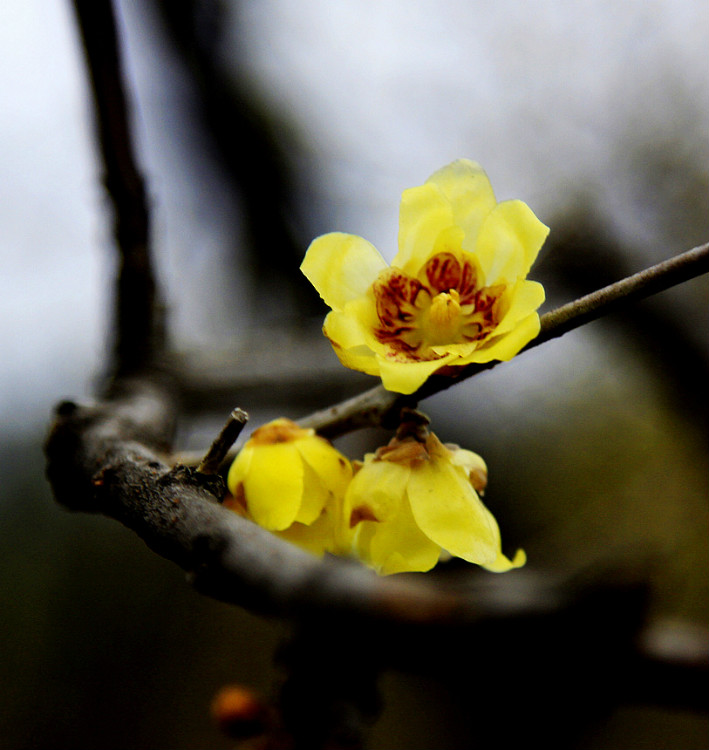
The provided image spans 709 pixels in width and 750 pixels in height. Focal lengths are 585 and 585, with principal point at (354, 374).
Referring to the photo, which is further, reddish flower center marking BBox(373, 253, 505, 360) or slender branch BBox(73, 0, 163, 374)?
slender branch BBox(73, 0, 163, 374)

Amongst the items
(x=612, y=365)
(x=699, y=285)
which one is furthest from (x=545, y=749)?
(x=699, y=285)

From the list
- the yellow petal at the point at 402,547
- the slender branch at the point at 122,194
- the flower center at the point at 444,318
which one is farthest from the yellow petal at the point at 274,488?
the slender branch at the point at 122,194

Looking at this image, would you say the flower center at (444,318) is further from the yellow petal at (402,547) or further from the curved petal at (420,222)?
the yellow petal at (402,547)

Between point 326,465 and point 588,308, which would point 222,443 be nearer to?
point 326,465

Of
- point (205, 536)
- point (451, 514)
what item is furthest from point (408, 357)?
point (205, 536)

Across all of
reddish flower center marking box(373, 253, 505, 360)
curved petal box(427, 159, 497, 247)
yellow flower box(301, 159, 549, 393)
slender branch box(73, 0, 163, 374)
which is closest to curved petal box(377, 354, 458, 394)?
yellow flower box(301, 159, 549, 393)

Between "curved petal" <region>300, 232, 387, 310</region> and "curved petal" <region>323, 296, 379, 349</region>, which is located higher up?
"curved petal" <region>300, 232, 387, 310</region>

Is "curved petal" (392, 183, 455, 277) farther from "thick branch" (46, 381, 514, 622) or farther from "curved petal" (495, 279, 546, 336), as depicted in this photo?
"thick branch" (46, 381, 514, 622)
